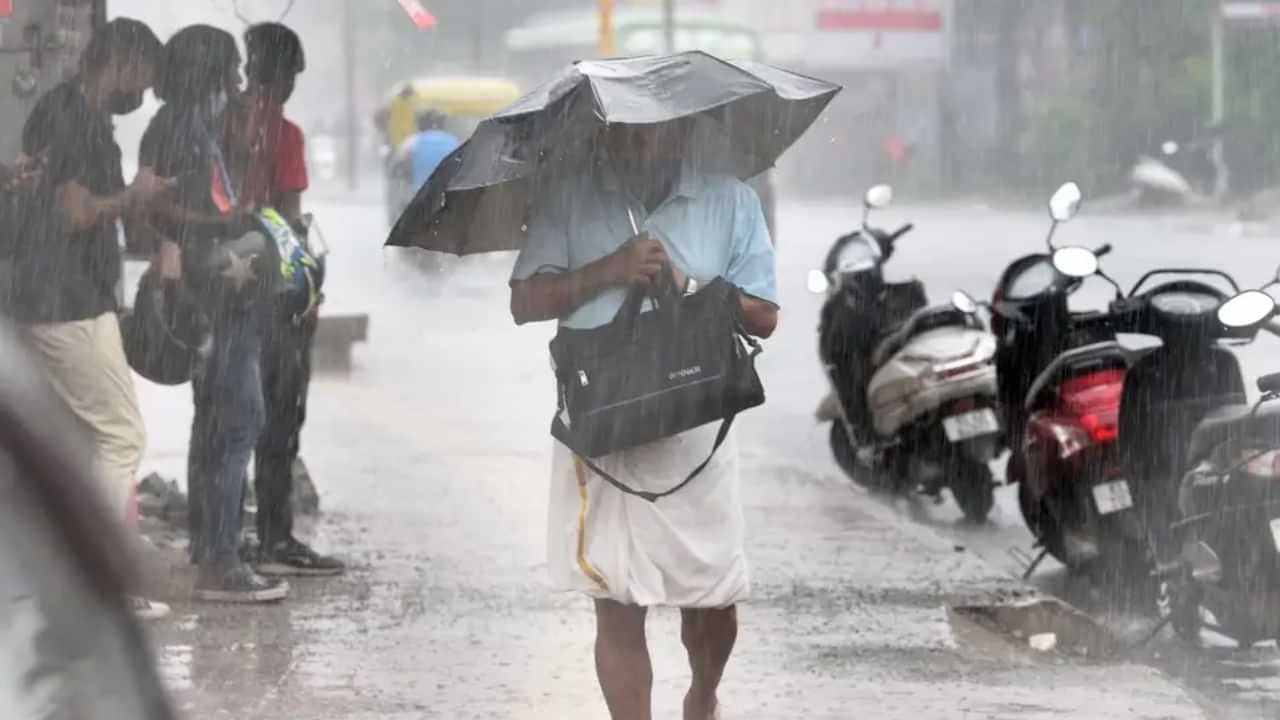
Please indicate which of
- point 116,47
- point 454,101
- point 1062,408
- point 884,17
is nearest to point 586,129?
point 116,47

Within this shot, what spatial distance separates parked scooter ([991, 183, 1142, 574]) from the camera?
7.71 metres

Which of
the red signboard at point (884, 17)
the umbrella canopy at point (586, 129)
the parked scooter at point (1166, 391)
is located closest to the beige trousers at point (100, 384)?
the umbrella canopy at point (586, 129)

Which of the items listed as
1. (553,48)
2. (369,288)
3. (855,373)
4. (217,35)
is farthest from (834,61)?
(217,35)

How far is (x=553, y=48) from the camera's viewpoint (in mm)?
38312

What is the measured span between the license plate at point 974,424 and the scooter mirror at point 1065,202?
3.74 feet

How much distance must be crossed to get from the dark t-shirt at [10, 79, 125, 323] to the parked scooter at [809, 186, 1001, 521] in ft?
13.6

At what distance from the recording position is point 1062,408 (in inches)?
311

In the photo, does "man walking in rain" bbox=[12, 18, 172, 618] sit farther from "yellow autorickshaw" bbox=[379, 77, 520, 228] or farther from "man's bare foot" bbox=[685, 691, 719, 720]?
"yellow autorickshaw" bbox=[379, 77, 520, 228]

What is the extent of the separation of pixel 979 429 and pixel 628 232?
193 inches

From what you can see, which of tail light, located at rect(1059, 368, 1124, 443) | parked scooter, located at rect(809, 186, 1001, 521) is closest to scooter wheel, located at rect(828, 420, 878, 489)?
parked scooter, located at rect(809, 186, 1001, 521)

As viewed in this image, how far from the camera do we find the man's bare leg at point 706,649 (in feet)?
17.4

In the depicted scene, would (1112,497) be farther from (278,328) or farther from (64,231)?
(64,231)

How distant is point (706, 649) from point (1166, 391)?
7.81 ft

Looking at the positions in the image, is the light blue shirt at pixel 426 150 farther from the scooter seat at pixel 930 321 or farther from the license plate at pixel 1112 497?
the license plate at pixel 1112 497
